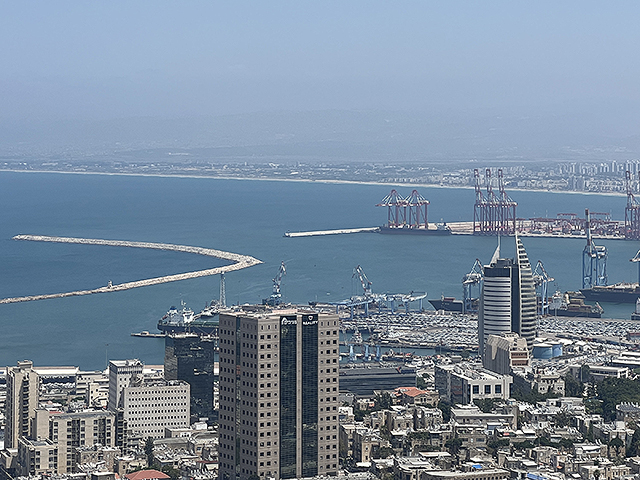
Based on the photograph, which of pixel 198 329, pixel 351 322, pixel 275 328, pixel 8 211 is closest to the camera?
pixel 275 328

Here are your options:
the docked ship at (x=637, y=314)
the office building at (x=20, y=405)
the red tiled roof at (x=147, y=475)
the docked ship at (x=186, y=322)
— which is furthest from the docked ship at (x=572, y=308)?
the red tiled roof at (x=147, y=475)

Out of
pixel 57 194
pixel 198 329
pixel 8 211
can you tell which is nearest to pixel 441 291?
Answer: pixel 198 329

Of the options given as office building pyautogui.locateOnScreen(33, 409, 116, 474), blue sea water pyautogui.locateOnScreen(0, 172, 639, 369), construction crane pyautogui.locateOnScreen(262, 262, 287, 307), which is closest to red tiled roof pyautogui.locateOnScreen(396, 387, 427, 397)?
blue sea water pyautogui.locateOnScreen(0, 172, 639, 369)

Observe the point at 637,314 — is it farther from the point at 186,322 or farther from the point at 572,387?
the point at 572,387

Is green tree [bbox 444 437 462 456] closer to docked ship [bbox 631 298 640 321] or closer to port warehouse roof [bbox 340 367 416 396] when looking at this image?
port warehouse roof [bbox 340 367 416 396]

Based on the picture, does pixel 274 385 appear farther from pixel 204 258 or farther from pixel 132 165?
pixel 132 165
